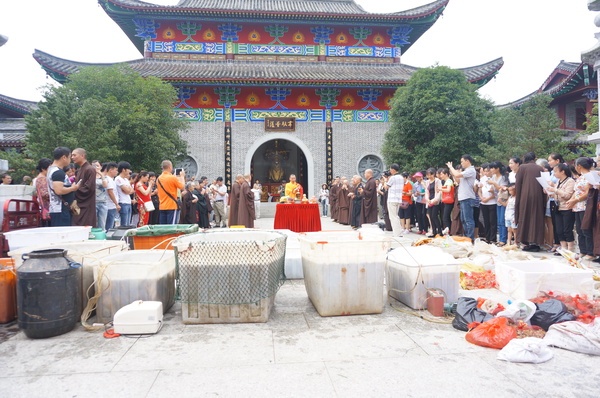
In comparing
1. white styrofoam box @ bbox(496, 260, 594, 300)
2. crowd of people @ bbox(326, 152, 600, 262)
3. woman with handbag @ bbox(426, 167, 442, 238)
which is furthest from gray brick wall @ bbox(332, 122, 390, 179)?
white styrofoam box @ bbox(496, 260, 594, 300)

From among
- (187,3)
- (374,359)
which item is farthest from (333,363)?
(187,3)

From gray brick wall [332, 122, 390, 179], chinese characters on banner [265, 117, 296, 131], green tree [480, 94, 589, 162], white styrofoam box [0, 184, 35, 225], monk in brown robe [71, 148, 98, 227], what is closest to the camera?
white styrofoam box [0, 184, 35, 225]

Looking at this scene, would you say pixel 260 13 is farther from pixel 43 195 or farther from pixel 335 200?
pixel 43 195

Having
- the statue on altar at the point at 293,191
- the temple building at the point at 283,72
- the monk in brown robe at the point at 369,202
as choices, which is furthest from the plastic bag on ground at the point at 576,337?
the temple building at the point at 283,72

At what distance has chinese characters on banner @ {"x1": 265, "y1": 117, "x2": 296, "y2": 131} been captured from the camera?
17.8m

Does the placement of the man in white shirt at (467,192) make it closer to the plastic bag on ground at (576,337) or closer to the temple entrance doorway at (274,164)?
the plastic bag on ground at (576,337)

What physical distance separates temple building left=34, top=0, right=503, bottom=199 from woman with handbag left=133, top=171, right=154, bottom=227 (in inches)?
356

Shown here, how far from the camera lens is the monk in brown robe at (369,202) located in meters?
10.8

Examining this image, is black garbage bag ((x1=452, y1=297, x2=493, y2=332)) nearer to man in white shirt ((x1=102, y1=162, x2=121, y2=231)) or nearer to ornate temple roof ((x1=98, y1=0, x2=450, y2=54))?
man in white shirt ((x1=102, y1=162, x2=121, y2=231))

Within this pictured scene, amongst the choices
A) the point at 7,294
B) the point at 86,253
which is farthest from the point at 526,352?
the point at 7,294

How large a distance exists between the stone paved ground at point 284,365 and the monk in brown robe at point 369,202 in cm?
766

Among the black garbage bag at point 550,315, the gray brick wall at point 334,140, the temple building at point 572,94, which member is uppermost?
the temple building at point 572,94

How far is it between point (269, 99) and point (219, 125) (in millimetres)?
2661

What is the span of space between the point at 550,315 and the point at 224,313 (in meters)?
2.76
